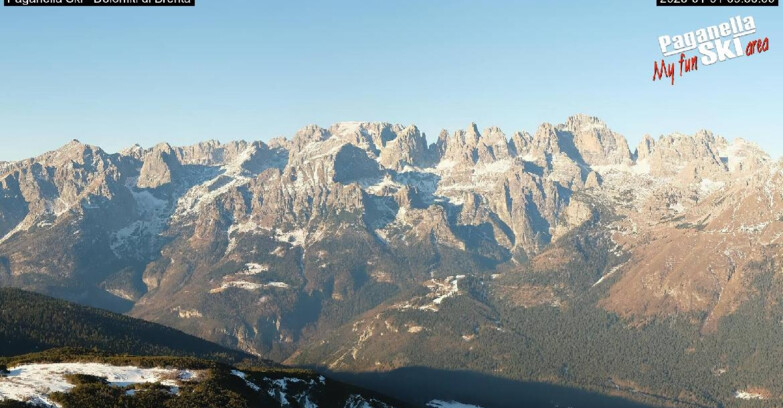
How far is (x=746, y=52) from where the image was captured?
192m

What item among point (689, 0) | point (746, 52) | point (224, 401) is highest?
point (689, 0)

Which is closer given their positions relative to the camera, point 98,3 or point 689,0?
point 98,3

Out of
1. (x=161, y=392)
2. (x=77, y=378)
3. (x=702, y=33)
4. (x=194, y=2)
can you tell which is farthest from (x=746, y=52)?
(x=77, y=378)

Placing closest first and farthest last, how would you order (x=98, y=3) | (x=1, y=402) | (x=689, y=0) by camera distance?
(x=1, y=402)
(x=98, y=3)
(x=689, y=0)

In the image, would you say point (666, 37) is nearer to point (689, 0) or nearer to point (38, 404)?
point (689, 0)

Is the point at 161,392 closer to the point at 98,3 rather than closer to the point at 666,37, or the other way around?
the point at 98,3

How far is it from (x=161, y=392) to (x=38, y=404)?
32.1m

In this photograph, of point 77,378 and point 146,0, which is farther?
point 77,378

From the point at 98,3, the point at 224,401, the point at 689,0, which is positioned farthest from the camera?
the point at 224,401

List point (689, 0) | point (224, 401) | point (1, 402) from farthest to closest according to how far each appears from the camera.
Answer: point (224, 401)
point (689, 0)
point (1, 402)

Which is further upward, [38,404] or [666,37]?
[666,37]

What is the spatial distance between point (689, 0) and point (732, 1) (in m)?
10.5

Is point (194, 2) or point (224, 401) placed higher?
point (194, 2)

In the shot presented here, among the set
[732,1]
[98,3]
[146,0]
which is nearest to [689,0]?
[732,1]
